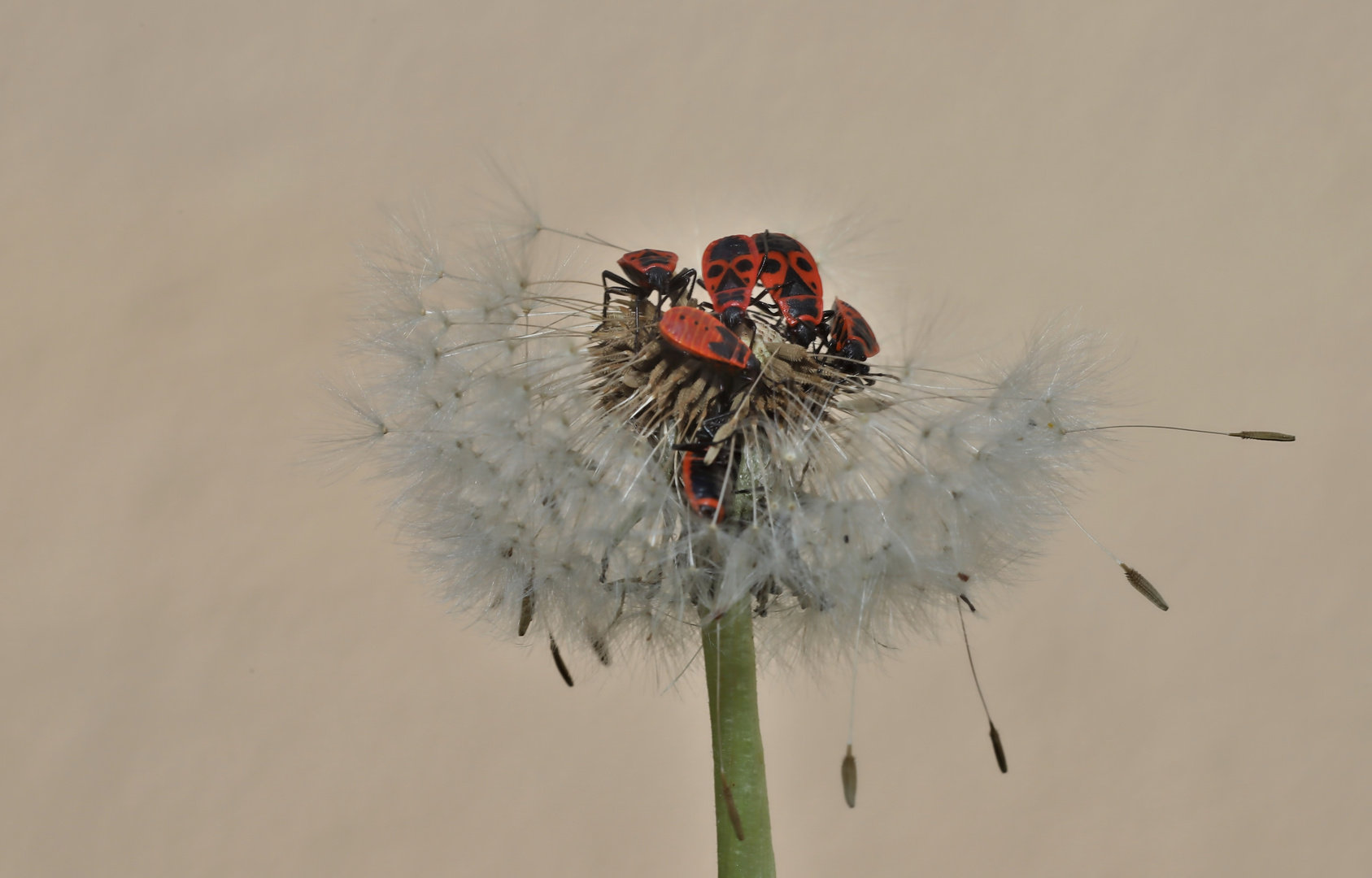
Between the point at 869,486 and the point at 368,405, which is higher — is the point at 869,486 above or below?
below

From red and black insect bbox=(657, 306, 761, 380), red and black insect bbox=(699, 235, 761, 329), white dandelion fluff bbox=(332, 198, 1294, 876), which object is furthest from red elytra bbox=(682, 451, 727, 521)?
red and black insect bbox=(699, 235, 761, 329)

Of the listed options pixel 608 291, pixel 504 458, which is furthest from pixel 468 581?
pixel 608 291

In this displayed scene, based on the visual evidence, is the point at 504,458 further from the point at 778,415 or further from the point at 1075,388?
the point at 1075,388

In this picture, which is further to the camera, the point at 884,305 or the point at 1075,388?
the point at 884,305

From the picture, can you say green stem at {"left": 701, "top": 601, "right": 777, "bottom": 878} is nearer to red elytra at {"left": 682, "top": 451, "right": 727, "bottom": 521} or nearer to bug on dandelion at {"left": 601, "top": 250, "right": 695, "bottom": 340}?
red elytra at {"left": 682, "top": 451, "right": 727, "bottom": 521}

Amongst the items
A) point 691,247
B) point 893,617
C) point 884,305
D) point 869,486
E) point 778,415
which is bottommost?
point 893,617
